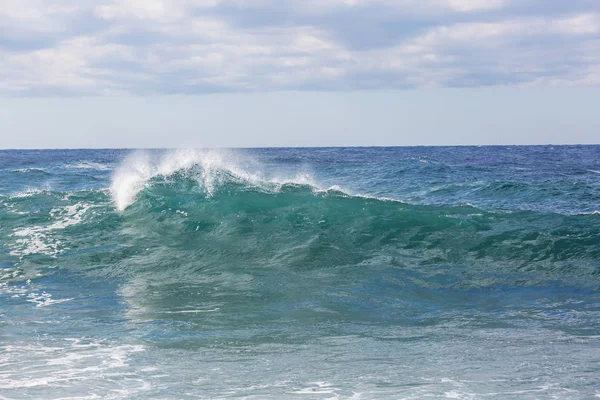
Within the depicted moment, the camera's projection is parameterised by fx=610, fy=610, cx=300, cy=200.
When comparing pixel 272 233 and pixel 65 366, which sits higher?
pixel 272 233

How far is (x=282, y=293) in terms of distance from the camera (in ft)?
33.7

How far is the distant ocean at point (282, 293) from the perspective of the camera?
6074mm

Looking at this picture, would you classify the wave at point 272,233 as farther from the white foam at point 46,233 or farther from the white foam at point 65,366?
the white foam at point 65,366

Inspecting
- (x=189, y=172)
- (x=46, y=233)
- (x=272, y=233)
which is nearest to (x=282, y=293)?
(x=272, y=233)

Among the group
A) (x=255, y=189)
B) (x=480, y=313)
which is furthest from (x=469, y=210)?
(x=480, y=313)

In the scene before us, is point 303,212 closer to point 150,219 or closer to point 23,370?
point 150,219

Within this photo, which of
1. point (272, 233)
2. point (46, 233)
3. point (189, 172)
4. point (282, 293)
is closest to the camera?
point (282, 293)

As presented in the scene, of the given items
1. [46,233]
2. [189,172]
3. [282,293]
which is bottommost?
[282,293]

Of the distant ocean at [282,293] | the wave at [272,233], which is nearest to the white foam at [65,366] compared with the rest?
the distant ocean at [282,293]

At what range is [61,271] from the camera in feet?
40.3

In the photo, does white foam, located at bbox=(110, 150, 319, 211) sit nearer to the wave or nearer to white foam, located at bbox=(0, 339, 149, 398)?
the wave

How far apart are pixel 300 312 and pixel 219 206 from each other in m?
7.83

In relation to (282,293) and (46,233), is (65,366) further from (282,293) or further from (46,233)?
(46,233)

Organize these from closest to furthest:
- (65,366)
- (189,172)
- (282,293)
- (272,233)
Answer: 1. (65,366)
2. (282,293)
3. (272,233)
4. (189,172)
